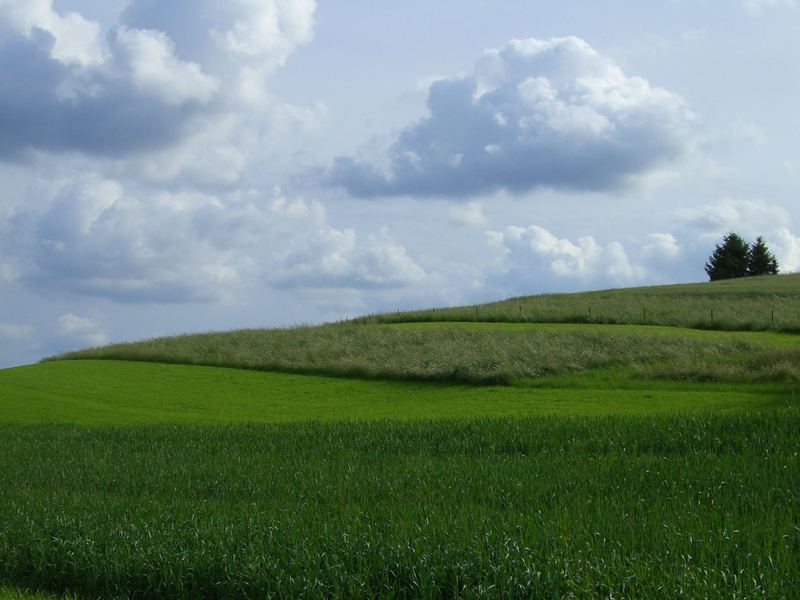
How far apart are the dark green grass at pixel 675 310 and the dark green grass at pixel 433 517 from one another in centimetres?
2868

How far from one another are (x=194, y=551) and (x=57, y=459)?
31.3 feet

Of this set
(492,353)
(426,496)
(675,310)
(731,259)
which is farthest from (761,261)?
(426,496)

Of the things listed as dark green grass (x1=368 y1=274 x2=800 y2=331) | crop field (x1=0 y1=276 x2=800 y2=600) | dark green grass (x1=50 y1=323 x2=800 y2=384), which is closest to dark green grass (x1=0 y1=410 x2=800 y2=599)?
crop field (x1=0 y1=276 x2=800 y2=600)

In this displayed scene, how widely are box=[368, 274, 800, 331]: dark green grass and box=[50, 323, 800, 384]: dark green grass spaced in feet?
13.2

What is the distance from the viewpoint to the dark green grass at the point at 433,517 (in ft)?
22.8

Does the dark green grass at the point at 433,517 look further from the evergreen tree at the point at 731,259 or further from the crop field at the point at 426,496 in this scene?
the evergreen tree at the point at 731,259

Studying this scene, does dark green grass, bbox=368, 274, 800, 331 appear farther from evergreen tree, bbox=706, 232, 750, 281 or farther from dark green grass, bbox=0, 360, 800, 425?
evergreen tree, bbox=706, 232, 750, 281

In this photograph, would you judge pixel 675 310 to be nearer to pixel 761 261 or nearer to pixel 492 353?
pixel 492 353

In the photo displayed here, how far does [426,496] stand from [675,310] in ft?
134

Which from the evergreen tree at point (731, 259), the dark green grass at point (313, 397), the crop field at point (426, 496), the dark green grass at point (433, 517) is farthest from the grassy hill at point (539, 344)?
the evergreen tree at point (731, 259)

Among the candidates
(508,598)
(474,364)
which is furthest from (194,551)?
(474,364)

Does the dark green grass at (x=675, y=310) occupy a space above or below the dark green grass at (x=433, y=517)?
above

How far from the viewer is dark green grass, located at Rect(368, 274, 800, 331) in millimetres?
42959

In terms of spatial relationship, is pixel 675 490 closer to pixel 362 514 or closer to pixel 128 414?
pixel 362 514
